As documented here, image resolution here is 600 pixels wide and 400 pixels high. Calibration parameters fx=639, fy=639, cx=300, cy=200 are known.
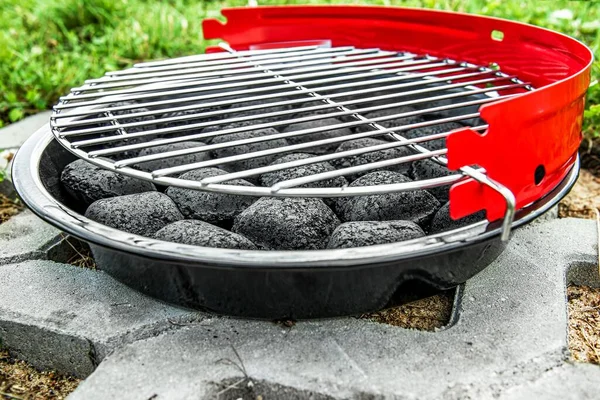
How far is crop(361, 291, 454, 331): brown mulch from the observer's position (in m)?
1.28

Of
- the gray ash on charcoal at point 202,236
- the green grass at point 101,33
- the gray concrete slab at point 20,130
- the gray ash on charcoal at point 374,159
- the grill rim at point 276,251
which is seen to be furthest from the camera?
the green grass at point 101,33

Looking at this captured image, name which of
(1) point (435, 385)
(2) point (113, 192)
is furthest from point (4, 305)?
(1) point (435, 385)

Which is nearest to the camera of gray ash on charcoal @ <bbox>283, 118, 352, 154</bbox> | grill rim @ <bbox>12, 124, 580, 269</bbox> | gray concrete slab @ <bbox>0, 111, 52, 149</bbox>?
grill rim @ <bbox>12, 124, 580, 269</bbox>

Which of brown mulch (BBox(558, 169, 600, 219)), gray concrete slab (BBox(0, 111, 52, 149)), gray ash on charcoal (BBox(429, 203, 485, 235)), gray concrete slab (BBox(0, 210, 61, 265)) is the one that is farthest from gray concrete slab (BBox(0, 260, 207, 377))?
brown mulch (BBox(558, 169, 600, 219))

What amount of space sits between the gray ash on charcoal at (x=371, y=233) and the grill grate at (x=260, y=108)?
135mm

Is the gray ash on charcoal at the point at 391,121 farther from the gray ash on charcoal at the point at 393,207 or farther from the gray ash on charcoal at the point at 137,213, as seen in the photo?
the gray ash on charcoal at the point at 137,213

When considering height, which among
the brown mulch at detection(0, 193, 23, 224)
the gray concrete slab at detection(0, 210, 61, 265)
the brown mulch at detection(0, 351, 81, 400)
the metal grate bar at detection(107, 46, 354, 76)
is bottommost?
the brown mulch at detection(0, 351, 81, 400)

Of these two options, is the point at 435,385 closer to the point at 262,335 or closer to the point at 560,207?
the point at 262,335

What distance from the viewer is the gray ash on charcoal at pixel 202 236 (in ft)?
3.76

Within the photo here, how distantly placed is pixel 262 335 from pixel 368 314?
0.24 m

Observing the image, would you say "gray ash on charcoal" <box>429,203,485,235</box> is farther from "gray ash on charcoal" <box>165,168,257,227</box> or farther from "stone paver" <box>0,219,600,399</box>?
"gray ash on charcoal" <box>165,168,257,227</box>

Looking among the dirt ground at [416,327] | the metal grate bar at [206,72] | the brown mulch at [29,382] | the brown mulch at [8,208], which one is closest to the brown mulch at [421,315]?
the dirt ground at [416,327]

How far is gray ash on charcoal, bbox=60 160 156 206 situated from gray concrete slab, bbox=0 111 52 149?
2.29 ft

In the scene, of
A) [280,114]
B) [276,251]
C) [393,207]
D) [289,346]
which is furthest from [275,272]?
[280,114]
